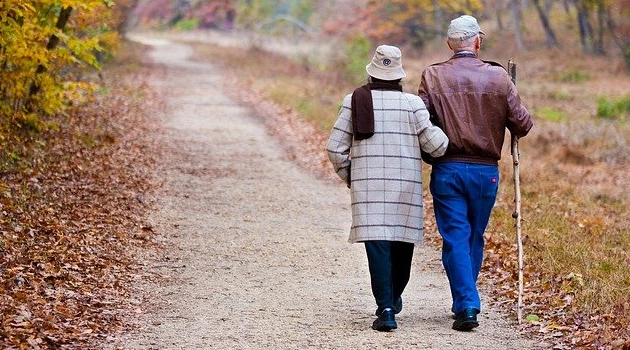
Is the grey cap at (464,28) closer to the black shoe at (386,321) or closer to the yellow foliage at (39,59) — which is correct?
the black shoe at (386,321)

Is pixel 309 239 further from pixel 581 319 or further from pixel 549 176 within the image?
pixel 549 176

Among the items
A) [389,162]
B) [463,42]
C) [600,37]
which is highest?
[463,42]

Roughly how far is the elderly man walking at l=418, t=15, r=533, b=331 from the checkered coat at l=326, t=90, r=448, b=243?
0.51 feet

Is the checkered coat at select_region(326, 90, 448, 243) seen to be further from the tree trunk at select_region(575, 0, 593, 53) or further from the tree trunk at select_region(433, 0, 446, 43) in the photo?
the tree trunk at select_region(575, 0, 593, 53)

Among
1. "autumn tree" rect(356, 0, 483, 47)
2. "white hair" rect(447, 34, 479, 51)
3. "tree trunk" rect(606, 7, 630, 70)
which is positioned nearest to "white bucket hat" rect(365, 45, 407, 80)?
"white hair" rect(447, 34, 479, 51)

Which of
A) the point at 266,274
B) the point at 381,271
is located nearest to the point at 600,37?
the point at 266,274

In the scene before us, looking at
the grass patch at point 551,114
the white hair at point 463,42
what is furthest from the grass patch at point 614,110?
the white hair at point 463,42

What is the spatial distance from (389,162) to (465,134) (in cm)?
56

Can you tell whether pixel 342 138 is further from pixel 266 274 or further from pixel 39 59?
pixel 39 59

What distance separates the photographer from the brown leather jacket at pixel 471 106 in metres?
6.71

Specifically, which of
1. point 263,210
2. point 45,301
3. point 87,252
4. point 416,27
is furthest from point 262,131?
point 416,27

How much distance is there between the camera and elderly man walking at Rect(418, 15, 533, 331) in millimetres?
6723

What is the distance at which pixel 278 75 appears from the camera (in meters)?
32.8

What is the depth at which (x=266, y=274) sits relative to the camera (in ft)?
29.5
